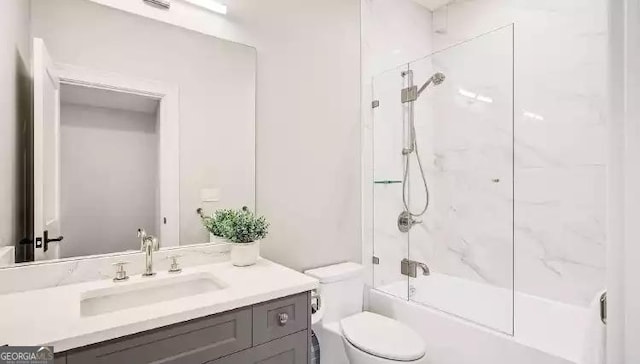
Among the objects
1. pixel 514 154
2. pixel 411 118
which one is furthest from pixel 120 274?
pixel 514 154

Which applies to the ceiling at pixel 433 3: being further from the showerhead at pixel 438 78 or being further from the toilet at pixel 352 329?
the toilet at pixel 352 329

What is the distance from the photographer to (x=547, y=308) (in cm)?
214

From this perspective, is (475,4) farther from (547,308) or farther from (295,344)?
(295,344)

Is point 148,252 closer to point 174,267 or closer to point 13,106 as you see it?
point 174,267

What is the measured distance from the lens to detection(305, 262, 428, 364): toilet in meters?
1.58

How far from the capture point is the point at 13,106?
122 centimetres

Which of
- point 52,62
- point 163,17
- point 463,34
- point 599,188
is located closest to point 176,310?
point 52,62

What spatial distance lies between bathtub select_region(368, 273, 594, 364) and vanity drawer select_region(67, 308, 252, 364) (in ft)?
4.11

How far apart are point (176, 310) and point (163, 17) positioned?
1298 millimetres

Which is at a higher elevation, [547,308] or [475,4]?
[475,4]

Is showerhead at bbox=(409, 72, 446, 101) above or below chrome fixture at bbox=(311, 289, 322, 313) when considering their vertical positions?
above

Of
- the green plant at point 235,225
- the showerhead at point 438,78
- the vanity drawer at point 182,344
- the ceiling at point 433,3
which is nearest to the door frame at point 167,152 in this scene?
the green plant at point 235,225

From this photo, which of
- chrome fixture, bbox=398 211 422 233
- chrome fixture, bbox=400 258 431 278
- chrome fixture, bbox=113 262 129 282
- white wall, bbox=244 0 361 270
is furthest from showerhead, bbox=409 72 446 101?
chrome fixture, bbox=113 262 129 282

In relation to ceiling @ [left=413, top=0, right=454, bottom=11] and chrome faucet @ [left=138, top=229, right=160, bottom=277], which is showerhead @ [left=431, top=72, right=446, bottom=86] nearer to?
ceiling @ [left=413, top=0, right=454, bottom=11]
